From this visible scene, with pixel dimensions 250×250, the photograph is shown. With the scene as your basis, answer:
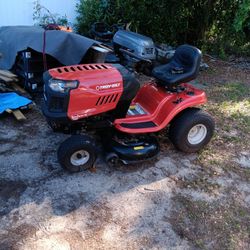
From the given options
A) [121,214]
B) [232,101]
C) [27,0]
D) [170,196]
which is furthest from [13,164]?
[27,0]

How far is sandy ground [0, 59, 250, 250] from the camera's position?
2736 mm

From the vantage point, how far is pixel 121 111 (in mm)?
3590

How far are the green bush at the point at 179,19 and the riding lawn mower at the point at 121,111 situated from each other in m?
3.48

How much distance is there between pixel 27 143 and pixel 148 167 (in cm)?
139

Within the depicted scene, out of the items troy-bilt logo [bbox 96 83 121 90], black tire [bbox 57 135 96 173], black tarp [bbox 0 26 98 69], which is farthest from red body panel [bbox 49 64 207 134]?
black tarp [bbox 0 26 98 69]

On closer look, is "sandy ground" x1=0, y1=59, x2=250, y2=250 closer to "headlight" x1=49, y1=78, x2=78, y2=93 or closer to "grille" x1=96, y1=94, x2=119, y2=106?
"grille" x1=96, y1=94, x2=119, y2=106

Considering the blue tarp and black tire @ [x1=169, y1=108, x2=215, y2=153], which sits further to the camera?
the blue tarp

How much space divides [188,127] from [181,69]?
2.03 feet

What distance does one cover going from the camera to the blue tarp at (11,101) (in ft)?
14.6

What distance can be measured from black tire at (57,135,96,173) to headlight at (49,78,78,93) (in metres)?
0.46

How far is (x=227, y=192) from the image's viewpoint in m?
3.39

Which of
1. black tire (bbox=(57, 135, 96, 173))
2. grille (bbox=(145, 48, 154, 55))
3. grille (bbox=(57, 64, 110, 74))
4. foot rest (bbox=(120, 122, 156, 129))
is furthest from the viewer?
grille (bbox=(145, 48, 154, 55))

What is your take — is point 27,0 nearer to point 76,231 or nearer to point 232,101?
point 232,101

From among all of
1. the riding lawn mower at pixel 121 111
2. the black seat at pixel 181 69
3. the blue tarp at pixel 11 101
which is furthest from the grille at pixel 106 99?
the blue tarp at pixel 11 101
